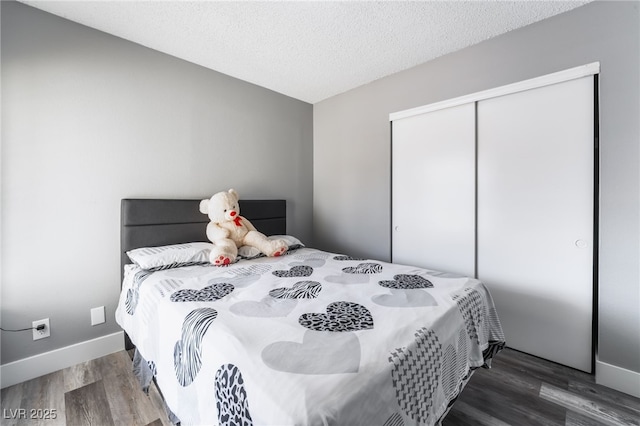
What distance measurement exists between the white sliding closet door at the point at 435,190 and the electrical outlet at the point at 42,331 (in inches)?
108

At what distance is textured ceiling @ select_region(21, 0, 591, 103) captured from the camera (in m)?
1.71

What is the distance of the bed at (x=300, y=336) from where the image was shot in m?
0.74

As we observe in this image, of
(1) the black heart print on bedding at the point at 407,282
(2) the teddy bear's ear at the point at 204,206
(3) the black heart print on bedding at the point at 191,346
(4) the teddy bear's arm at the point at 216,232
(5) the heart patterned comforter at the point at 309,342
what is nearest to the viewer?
(5) the heart patterned comforter at the point at 309,342

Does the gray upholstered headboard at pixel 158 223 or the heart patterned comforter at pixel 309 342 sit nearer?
the heart patterned comforter at pixel 309 342

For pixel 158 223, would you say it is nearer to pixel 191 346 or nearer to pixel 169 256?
pixel 169 256

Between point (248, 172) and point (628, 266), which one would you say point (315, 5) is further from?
point (628, 266)

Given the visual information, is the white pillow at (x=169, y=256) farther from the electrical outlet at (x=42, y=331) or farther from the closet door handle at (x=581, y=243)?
the closet door handle at (x=581, y=243)

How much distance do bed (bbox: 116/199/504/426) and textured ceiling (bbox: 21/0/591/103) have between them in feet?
4.17

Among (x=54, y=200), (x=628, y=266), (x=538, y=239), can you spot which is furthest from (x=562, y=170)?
(x=54, y=200)

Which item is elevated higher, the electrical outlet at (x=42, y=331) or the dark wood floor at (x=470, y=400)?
the electrical outlet at (x=42, y=331)

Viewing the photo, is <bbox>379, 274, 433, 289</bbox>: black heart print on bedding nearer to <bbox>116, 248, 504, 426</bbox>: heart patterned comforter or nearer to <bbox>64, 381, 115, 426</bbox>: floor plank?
<bbox>116, 248, 504, 426</bbox>: heart patterned comforter

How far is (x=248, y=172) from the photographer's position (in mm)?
2764

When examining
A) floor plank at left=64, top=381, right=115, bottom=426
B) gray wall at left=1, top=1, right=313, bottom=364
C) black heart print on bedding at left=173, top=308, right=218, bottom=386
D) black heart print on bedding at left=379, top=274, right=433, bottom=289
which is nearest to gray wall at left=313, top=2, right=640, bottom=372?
black heart print on bedding at left=379, top=274, right=433, bottom=289

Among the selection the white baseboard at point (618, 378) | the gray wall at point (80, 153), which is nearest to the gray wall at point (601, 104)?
the white baseboard at point (618, 378)
